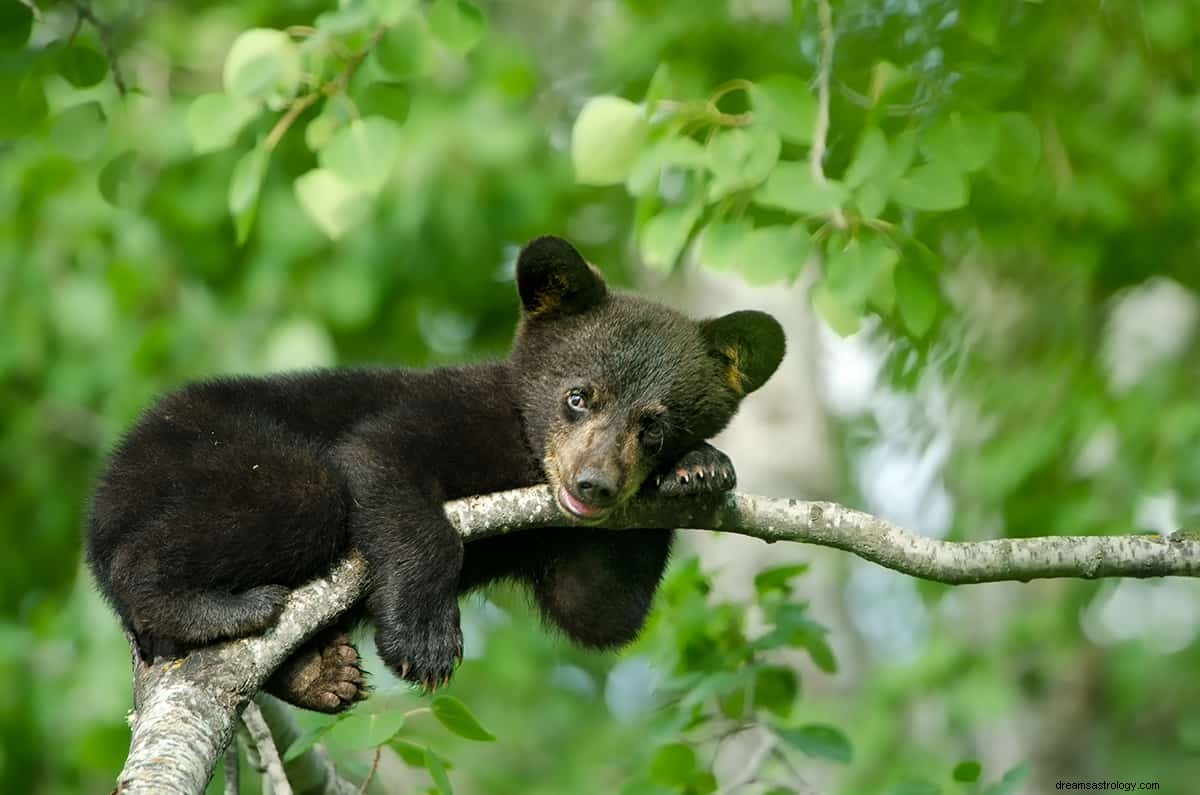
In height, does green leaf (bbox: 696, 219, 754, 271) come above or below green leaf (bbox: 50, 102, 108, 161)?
above

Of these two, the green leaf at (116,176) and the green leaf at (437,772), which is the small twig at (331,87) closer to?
the green leaf at (116,176)

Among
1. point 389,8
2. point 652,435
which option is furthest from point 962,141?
point 389,8

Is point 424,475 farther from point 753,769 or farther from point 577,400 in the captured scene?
point 753,769

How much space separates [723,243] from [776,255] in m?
0.33

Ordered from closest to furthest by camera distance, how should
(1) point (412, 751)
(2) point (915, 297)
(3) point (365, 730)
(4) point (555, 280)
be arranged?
1. (3) point (365, 730)
2. (1) point (412, 751)
3. (2) point (915, 297)
4. (4) point (555, 280)

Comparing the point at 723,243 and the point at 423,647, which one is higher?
the point at 723,243

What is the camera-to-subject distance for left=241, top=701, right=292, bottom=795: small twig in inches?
161

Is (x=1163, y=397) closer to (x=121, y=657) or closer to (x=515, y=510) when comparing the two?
(x=515, y=510)

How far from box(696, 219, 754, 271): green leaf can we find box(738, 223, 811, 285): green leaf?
124mm

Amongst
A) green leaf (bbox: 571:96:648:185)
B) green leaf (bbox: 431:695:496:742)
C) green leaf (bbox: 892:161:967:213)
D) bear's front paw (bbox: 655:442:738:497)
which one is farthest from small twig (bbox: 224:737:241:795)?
green leaf (bbox: 892:161:967:213)

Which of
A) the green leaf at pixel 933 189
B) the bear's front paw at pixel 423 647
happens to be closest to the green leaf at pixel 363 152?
the bear's front paw at pixel 423 647

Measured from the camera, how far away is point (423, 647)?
4.44 metres

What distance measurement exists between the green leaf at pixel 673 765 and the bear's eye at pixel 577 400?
136 centimetres

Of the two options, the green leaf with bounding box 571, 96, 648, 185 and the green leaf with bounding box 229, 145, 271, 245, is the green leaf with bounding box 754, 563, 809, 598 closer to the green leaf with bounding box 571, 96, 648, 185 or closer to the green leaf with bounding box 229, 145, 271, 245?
the green leaf with bounding box 571, 96, 648, 185
